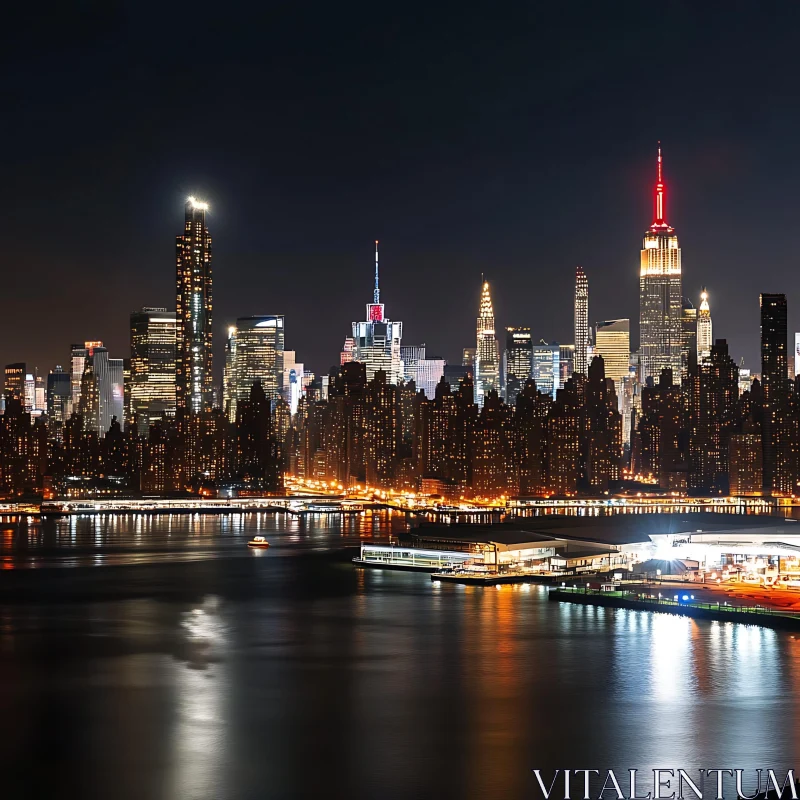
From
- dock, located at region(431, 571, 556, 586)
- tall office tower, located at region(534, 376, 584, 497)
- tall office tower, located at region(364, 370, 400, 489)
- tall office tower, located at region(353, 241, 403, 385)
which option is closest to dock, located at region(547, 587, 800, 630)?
dock, located at region(431, 571, 556, 586)

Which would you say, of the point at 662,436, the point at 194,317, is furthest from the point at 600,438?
the point at 194,317

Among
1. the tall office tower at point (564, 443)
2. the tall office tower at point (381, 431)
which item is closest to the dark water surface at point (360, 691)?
the tall office tower at point (564, 443)

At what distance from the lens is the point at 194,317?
107 metres

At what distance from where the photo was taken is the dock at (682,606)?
26.0 m

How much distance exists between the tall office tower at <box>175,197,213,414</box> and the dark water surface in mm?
73351

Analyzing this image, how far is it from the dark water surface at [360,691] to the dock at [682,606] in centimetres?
53

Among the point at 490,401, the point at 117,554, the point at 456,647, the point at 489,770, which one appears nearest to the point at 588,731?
the point at 489,770

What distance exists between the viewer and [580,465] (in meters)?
84.4

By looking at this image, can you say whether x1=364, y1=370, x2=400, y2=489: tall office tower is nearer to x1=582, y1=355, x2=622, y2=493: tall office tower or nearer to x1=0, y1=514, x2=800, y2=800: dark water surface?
x1=582, y1=355, x2=622, y2=493: tall office tower

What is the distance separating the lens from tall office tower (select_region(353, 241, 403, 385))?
125m

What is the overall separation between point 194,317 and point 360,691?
88711mm

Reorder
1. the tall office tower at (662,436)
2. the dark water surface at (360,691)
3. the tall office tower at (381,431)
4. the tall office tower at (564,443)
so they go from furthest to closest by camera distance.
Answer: the tall office tower at (662,436) < the tall office tower at (381,431) < the tall office tower at (564,443) < the dark water surface at (360,691)

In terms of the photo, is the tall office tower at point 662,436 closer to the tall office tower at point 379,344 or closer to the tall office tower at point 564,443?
the tall office tower at point 564,443

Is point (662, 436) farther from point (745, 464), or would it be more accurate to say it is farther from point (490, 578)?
point (490, 578)
